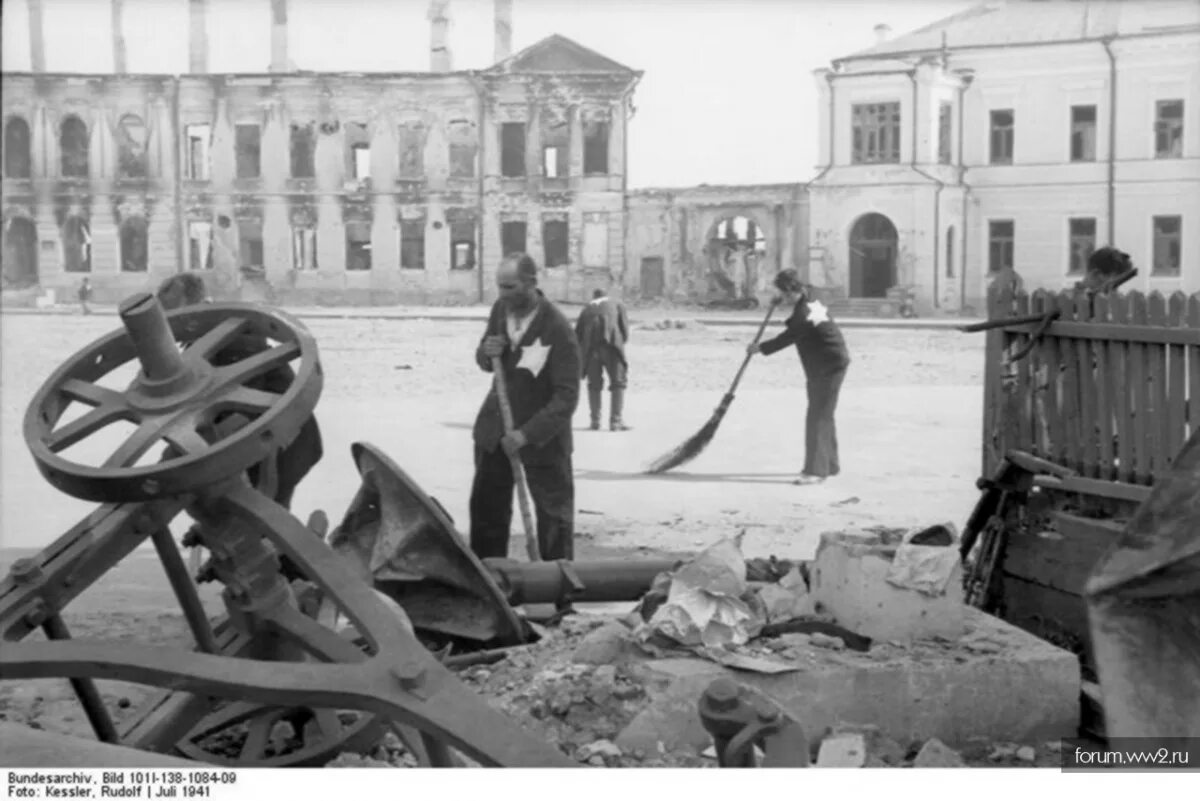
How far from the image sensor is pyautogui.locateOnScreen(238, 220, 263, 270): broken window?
611 centimetres

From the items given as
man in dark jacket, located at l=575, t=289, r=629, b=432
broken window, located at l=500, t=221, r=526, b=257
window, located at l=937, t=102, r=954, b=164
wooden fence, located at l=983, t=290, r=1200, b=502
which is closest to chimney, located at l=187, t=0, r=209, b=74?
broken window, located at l=500, t=221, r=526, b=257

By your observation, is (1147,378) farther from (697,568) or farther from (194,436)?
(194,436)

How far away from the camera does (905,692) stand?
4.31 metres

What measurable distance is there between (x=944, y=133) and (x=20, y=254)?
391 cm

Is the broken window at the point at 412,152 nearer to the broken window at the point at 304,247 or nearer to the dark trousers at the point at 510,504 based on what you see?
the broken window at the point at 304,247

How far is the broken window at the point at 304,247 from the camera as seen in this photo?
6.00m

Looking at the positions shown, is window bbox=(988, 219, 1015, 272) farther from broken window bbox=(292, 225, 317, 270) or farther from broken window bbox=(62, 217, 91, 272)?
broken window bbox=(62, 217, 91, 272)

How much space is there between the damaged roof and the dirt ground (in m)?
1.21

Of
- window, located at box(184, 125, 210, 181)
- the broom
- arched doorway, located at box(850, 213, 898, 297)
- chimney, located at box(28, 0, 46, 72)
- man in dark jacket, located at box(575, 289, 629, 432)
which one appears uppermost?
chimney, located at box(28, 0, 46, 72)

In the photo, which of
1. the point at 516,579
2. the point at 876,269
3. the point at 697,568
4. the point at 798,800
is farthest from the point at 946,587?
the point at 876,269

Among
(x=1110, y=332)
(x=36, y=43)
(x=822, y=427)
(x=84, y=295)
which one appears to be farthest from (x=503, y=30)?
(x=1110, y=332)

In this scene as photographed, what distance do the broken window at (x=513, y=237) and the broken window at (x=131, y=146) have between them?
151 centimetres

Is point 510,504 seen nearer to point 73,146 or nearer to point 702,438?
point 702,438

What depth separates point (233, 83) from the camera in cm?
594
